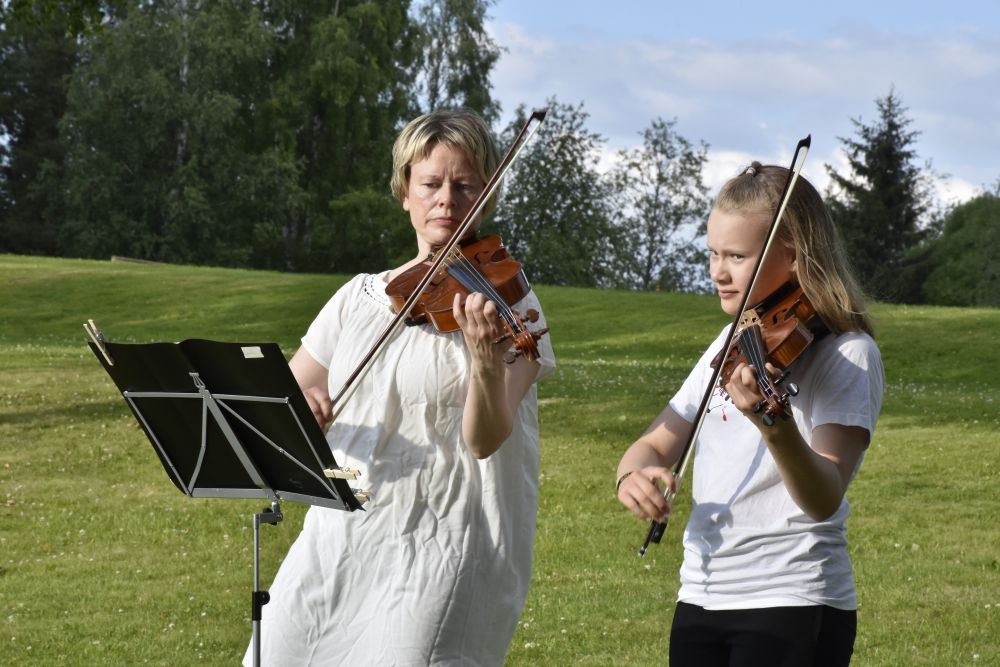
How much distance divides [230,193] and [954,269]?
31.7 meters

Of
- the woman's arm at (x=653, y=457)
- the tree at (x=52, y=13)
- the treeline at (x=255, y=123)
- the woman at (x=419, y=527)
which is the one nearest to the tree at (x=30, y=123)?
the treeline at (x=255, y=123)

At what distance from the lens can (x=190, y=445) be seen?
8.08ft

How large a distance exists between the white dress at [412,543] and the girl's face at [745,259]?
0.55 meters

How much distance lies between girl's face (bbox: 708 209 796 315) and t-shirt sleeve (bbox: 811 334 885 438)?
0.70ft

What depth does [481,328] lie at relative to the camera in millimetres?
2182

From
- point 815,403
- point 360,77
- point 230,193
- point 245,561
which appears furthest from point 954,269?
point 815,403

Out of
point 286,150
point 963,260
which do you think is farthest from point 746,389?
point 963,260

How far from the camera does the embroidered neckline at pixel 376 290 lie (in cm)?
278

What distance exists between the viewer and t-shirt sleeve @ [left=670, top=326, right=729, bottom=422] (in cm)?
254

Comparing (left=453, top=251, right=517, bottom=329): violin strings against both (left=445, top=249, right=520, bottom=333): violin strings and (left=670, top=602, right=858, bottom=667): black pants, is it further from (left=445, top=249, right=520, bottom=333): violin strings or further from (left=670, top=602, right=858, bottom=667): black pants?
A: (left=670, top=602, right=858, bottom=667): black pants

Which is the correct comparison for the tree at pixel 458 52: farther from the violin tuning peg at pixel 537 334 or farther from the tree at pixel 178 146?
the violin tuning peg at pixel 537 334

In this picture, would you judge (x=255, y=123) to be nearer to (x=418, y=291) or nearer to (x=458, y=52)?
(x=458, y=52)

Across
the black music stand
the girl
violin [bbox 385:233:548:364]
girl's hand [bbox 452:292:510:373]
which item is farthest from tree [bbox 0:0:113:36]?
the girl

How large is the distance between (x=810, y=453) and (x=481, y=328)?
75 centimetres
